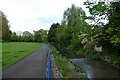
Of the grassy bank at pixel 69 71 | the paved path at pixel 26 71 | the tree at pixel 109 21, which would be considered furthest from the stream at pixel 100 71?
the tree at pixel 109 21

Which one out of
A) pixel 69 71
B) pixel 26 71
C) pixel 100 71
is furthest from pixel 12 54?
pixel 26 71

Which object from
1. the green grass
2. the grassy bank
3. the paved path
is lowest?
the grassy bank

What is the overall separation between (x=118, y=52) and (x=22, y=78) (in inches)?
292

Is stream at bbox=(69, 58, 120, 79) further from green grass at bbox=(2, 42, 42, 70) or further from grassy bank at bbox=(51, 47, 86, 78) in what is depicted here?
green grass at bbox=(2, 42, 42, 70)

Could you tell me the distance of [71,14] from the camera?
257 feet

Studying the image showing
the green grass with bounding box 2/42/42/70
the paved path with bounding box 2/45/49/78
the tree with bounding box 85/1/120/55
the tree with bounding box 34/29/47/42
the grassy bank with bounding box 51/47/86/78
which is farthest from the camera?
the tree with bounding box 34/29/47/42

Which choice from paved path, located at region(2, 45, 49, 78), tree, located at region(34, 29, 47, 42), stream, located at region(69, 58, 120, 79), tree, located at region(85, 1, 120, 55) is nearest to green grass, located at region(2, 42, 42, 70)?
paved path, located at region(2, 45, 49, 78)

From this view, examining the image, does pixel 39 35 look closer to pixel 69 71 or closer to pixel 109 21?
pixel 69 71

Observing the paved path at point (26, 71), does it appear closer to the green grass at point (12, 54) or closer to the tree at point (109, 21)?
the green grass at point (12, 54)

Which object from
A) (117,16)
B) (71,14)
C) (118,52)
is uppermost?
(71,14)

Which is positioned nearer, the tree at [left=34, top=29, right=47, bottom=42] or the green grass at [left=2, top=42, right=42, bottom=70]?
the green grass at [left=2, top=42, right=42, bottom=70]

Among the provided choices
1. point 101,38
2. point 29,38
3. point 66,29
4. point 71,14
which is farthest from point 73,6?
point 29,38

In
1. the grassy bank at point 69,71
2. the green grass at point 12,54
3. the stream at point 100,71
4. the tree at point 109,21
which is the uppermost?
the tree at point 109,21

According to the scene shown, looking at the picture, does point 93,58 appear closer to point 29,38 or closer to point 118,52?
point 118,52
